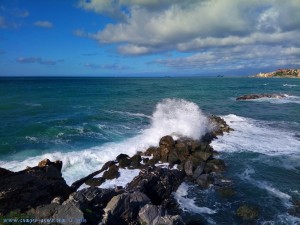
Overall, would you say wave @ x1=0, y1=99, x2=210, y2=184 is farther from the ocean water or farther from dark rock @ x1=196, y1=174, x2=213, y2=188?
dark rock @ x1=196, y1=174, x2=213, y2=188

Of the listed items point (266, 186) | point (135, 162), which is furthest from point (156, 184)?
point (266, 186)

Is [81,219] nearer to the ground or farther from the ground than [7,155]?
farther from the ground

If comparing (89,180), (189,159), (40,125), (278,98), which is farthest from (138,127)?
(278,98)

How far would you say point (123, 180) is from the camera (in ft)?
64.6

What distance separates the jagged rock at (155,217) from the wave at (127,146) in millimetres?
8165

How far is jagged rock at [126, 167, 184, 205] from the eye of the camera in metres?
16.9

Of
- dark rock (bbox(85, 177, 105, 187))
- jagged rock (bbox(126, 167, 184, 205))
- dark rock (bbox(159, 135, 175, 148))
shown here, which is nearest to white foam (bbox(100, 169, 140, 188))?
dark rock (bbox(85, 177, 105, 187))

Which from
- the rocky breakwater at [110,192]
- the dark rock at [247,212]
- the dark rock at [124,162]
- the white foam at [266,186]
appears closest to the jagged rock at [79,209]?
the rocky breakwater at [110,192]

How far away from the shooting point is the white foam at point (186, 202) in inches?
645

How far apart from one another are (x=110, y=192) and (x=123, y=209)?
183 centimetres

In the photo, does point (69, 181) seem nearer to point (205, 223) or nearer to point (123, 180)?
point (123, 180)

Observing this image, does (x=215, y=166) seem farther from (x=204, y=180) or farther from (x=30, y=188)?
(x=30, y=188)

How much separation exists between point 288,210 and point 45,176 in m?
13.2

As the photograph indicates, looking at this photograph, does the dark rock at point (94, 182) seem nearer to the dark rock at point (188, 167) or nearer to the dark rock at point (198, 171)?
the dark rock at point (188, 167)
